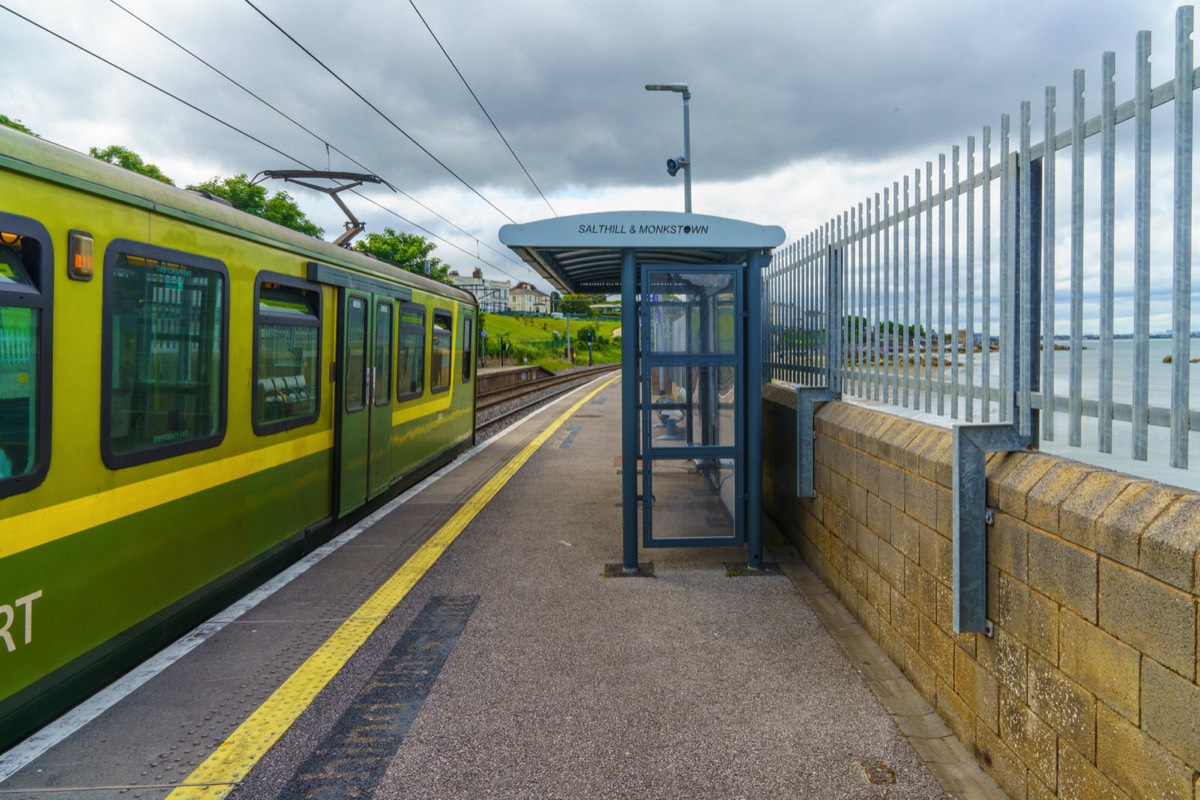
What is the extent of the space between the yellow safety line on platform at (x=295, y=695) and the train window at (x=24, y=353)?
128 cm

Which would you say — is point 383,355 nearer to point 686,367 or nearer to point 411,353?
point 411,353

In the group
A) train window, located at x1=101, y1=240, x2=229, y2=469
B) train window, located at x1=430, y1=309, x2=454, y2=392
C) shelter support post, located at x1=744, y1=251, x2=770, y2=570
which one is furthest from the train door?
shelter support post, located at x1=744, y1=251, x2=770, y2=570

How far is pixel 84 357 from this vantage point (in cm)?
336

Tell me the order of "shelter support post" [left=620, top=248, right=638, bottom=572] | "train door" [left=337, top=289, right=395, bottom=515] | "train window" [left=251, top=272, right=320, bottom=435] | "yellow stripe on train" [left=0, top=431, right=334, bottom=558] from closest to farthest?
1. "yellow stripe on train" [left=0, top=431, right=334, bottom=558]
2. "train window" [left=251, top=272, right=320, bottom=435]
3. "shelter support post" [left=620, top=248, right=638, bottom=572]
4. "train door" [left=337, top=289, right=395, bottom=515]

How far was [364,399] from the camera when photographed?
696 centimetres

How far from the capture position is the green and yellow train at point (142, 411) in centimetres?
304

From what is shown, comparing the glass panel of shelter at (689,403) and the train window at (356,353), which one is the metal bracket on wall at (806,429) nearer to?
the glass panel of shelter at (689,403)

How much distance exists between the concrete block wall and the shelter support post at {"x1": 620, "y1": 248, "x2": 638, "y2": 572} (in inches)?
70.3

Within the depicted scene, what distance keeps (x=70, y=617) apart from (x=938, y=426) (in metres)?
3.84

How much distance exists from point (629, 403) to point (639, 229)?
1214 mm

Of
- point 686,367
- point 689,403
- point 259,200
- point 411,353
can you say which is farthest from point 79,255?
point 259,200

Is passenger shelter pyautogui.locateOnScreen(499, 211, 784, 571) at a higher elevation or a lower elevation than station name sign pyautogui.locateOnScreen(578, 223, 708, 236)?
lower

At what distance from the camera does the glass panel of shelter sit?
5.54 meters

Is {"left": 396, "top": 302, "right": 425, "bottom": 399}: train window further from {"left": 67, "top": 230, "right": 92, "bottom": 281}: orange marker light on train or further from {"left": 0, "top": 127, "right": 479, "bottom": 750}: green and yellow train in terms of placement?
{"left": 67, "top": 230, "right": 92, "bottom": 281}: orange marker light on train
